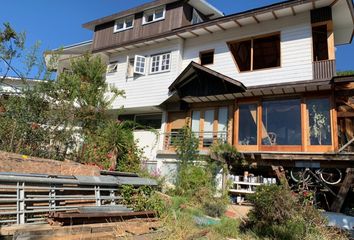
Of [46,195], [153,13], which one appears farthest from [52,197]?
[153,13]

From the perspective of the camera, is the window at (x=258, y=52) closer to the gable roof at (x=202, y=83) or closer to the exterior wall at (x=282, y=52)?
the exterior wall at (x=282, y=52)

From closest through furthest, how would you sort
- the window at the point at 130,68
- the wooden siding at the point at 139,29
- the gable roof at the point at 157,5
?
1. the wooden siding at the point at 139,29
2. the gable roof at the point at 157,5
3. the window at the point at 130,68

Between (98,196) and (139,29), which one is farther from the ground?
(139,29)

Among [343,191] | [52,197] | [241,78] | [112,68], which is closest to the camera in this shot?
[52,197]

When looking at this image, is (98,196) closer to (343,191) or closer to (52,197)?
(52,197)

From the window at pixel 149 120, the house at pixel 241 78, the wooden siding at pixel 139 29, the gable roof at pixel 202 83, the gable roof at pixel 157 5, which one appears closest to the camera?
the house at pixel 241 78

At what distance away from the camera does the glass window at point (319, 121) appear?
12750mm

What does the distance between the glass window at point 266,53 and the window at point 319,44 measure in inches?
77.5

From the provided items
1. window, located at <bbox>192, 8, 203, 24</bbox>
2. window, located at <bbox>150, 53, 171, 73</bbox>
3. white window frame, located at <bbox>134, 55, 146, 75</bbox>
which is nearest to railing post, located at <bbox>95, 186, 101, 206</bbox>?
window, located at <bbox>150, 53, 171, 73</bbox>

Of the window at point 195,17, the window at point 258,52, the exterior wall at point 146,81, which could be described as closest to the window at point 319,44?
the window at point 258,52

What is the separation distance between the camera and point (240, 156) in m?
13.9

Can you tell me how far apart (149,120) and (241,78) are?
6365 millimetres

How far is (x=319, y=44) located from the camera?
14.8m

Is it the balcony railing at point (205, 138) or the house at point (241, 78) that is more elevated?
the house at point (241, 78)
